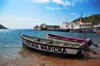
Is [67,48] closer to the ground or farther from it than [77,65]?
farther from it

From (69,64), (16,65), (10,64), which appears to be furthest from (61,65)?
(10,64)

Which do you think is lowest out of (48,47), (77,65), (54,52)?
(77,65)

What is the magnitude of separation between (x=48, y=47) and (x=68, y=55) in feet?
7.50

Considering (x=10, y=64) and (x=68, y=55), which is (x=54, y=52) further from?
(x=10, y=64)

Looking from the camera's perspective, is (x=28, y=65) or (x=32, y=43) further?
(x=32, y=43)

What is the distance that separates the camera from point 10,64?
625 cm

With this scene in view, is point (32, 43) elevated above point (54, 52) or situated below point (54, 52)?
above

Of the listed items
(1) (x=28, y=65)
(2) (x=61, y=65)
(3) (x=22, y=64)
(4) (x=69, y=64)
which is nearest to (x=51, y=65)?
(2) (x=61, y=65)

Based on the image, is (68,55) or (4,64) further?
(68,55)

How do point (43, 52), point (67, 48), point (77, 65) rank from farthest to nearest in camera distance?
1. point (43, 52)
2. point (67, 48)
3. point (77, 65)

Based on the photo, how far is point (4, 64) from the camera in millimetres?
6262

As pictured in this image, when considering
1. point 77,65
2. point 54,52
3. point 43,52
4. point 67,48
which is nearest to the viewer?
point 77,65

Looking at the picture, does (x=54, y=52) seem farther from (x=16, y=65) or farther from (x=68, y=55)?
(x=16, y=65)

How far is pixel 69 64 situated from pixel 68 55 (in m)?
1.23
